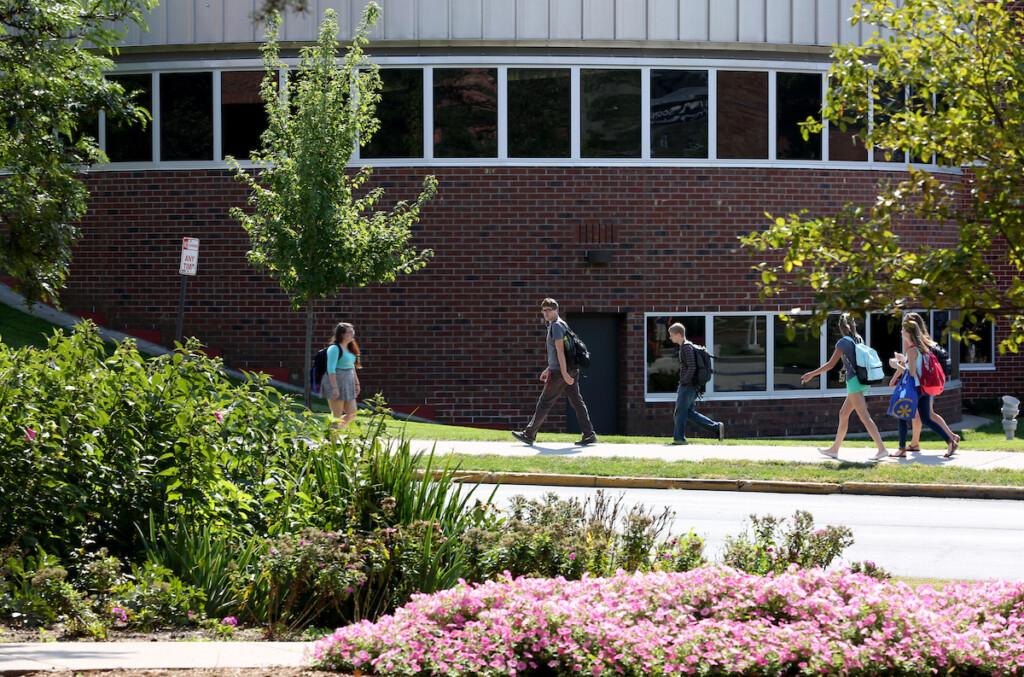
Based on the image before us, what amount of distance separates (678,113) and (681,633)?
1551 centimetres

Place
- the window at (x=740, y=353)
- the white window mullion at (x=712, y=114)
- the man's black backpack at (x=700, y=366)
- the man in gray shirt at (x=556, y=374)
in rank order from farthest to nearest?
1. the window at (x=740, y=353)
2. the white window mullion at (x=712, y=114)
3. the man's black backpack at (x=700, y=366)
4. the man in gray shirt at (x=556, y=374)

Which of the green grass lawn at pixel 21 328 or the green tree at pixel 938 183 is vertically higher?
the green tree at pixel 938 183

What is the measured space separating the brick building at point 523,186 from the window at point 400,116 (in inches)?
1.3

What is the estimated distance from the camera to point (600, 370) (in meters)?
19.9

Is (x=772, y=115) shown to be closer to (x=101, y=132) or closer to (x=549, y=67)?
(x=549, y=67)

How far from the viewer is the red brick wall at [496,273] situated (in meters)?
19.4

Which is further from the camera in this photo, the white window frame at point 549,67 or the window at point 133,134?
the window at point 133,134

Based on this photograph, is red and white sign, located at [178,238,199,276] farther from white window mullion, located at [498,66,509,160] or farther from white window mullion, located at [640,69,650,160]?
white window mullion, located at [640,69,650,160]

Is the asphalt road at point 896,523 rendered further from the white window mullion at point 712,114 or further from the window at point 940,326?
the window at point 940,326

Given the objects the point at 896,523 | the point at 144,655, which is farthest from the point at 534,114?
the point at 144,655

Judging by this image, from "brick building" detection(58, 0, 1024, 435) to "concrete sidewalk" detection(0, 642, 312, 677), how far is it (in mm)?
14175

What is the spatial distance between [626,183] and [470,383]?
4197 millimetres

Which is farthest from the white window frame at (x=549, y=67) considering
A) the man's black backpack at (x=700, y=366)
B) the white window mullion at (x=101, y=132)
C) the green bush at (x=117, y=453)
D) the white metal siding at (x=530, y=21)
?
the green bush at (x=117, y=453)

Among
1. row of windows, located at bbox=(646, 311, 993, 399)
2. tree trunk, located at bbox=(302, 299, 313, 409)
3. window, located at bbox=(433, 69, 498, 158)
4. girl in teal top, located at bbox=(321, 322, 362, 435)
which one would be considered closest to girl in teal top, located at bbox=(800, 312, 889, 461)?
row of windows, located at bbox=(646, 311, 993, 399)
